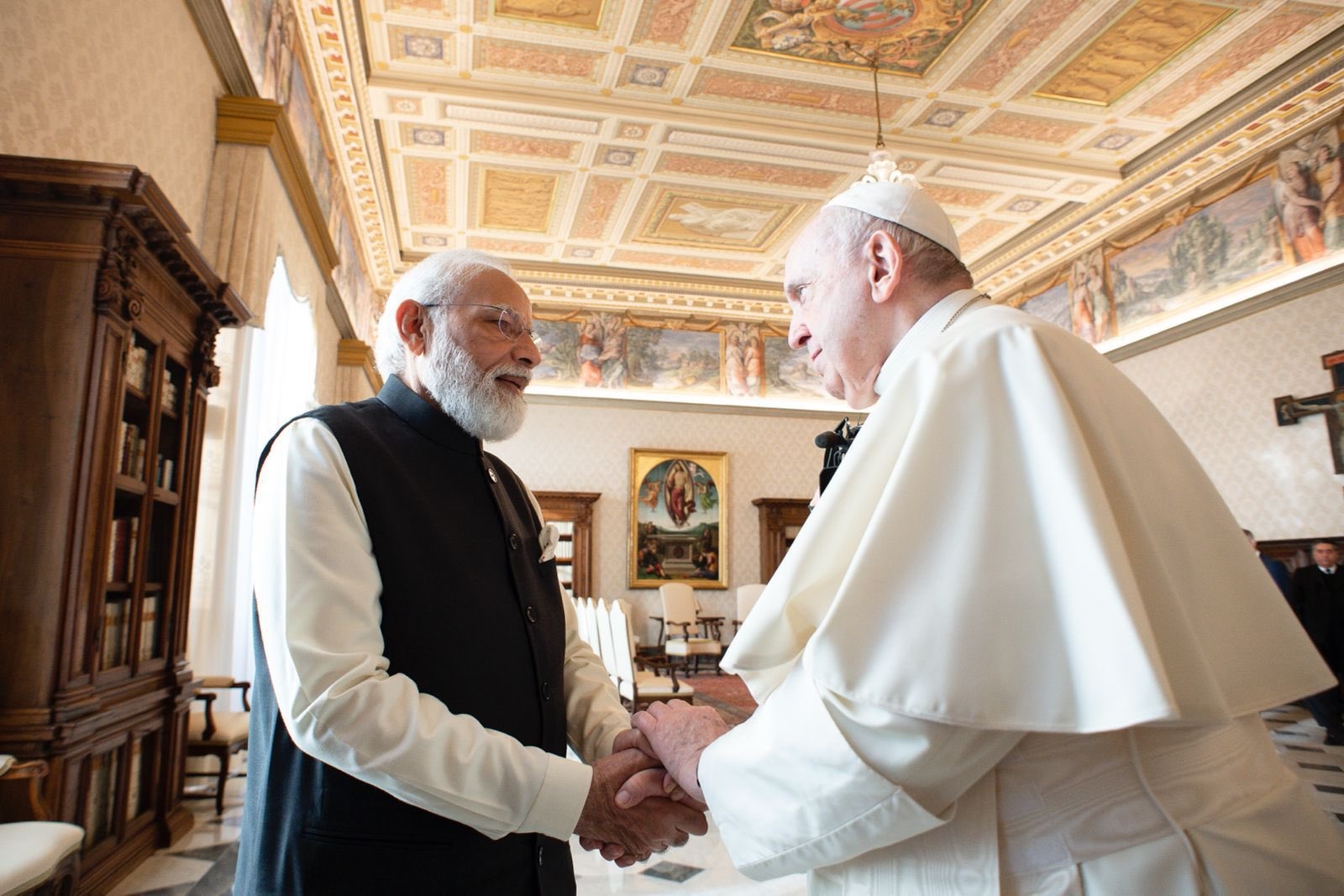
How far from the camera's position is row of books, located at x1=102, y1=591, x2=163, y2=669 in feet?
12.8

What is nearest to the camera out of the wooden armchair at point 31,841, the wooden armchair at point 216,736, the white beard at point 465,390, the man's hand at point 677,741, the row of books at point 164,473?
the man's hand at point 677,741

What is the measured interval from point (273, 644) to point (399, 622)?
0.23 meters

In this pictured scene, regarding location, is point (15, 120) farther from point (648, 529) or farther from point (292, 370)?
point (648, 529)

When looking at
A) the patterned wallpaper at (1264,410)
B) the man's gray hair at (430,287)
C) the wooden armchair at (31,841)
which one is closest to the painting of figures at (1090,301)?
the patterned wallpaper at (1264,410)

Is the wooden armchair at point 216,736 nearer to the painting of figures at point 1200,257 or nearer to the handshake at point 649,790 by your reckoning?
the handshake at point 649,790

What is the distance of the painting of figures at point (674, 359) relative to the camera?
16.0 metres

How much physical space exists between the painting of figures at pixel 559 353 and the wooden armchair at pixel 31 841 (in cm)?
1265

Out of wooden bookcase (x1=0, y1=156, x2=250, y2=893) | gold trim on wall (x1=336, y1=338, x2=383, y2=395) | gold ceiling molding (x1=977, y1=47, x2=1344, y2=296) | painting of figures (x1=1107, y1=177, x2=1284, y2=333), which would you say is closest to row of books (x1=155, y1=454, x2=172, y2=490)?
wooden bookcase (x1=0, y1=156, x2=250, y2=893)

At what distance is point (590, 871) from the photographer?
456 centimetres

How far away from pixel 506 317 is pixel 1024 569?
1.48 meters

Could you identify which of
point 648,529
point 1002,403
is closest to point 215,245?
point 1002,403

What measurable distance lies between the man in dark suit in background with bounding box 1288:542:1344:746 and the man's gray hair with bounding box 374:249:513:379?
26.4 feet

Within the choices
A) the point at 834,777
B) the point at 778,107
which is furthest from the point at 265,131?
the point at 834,777

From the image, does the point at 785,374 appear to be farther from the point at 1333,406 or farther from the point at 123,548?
the point at 123,548
